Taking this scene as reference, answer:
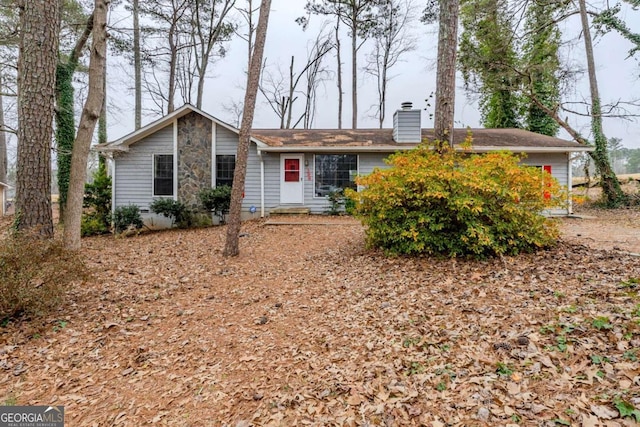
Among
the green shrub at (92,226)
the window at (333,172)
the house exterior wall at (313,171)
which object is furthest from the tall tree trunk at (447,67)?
the green shrub at (92,226)

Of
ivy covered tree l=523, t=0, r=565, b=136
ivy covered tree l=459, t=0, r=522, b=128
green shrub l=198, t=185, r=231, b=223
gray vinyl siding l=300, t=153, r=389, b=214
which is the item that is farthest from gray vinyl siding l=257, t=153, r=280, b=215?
ivy covered tree l=523, t=0, r=565, b=136

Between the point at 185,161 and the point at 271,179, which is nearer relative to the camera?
the point at 185,161

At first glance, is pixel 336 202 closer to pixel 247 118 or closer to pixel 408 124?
pixel 408 124

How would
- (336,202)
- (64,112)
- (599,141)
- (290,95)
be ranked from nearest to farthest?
(64,112)
(336,202)
(599,141)
(290,95)

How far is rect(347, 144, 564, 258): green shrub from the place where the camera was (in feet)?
15.3

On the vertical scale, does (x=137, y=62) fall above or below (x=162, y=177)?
above

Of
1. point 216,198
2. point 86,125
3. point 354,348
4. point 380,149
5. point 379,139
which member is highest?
point 379,139

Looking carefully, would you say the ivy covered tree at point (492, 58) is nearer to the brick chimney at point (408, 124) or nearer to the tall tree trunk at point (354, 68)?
the tall tree trunk at point (354, 68)

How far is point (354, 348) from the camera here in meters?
2.86

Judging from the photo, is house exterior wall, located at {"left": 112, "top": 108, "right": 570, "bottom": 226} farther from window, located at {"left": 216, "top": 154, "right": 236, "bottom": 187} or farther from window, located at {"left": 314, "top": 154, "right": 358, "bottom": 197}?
window, located at {"left": 314, "top": 154, "right": 358, "bottom": 197}

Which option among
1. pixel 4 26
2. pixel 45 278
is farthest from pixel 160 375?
pixel 4 26

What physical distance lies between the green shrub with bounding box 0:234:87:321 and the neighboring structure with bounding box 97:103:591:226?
24.3 feet

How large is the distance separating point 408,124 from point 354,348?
32.9ft

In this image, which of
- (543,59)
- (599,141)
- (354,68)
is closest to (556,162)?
(599,141)
